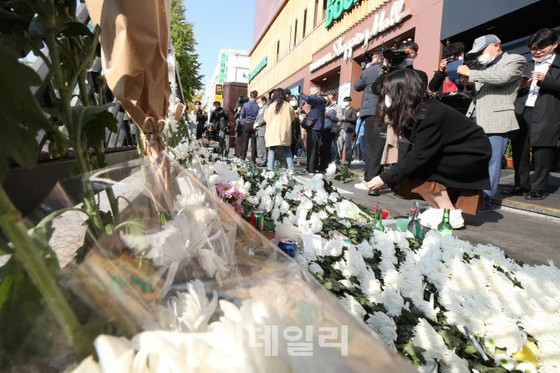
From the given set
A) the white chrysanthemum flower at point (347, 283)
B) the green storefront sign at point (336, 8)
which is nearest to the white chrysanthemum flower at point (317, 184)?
the white chrysanthemum flower at point (347, 283)

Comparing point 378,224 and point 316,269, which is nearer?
point 316,269

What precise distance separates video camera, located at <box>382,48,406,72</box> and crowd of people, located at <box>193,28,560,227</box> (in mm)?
13

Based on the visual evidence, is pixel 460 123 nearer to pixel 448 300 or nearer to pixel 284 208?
pixel 284 208

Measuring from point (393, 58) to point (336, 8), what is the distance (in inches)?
434

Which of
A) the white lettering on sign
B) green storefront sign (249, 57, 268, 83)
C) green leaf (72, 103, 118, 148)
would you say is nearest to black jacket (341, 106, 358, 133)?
the white lettering on sign

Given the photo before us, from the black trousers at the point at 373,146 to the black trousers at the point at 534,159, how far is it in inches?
70.1

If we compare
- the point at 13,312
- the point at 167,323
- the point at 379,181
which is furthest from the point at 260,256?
the point at 379,181

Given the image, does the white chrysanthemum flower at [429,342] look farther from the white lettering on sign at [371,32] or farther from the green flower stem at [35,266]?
the white lettering on sign at [371,32]

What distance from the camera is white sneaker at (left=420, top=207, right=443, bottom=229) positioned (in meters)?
3.39

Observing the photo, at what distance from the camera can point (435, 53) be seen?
361 inches

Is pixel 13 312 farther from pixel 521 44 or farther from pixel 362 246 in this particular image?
pixel 521 44

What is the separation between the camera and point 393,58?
17.7 feet

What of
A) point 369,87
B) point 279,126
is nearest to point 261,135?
point 279,126

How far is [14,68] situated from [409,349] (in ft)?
2.75
